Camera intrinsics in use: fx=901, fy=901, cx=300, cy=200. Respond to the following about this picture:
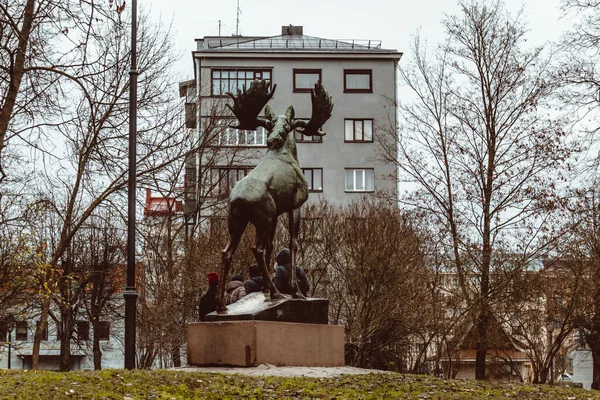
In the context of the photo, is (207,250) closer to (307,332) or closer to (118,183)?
(118,183)

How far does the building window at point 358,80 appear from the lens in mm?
58344

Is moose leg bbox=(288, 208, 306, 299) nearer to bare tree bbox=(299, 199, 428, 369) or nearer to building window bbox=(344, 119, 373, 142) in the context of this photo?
bare tree bbox=(299, 199, 428, 369)

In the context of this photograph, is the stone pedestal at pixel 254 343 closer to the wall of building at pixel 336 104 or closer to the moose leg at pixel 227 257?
the moose leg at pixel 227 257

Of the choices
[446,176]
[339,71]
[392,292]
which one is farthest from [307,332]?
[339,71]

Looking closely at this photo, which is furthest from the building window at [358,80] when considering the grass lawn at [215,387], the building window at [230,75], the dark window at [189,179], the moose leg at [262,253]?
the grass lawn at [215,387]

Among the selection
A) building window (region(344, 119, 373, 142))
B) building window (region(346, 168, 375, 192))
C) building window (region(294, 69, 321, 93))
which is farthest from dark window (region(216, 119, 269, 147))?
building window (region(346, 168, 375, 192))

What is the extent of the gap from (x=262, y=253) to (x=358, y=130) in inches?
1801

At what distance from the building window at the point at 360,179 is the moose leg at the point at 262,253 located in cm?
4372

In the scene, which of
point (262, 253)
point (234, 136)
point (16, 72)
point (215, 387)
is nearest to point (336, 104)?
point (234, 136)

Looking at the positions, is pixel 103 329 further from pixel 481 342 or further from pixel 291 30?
pixel 481 342

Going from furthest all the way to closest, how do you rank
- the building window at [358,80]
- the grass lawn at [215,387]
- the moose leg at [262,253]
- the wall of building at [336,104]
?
the building window at [358,80] → the wall of building at [336,104] → the moose leg at [262,253] → the grass lawn at [215,387]

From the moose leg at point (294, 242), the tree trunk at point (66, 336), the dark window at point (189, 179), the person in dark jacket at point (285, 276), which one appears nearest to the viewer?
the moose leg at point (294, 242)

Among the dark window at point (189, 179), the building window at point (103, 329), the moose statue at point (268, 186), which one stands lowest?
the building window at point (103, 329)

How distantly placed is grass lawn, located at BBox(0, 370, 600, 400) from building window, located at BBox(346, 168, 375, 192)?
44.5m
